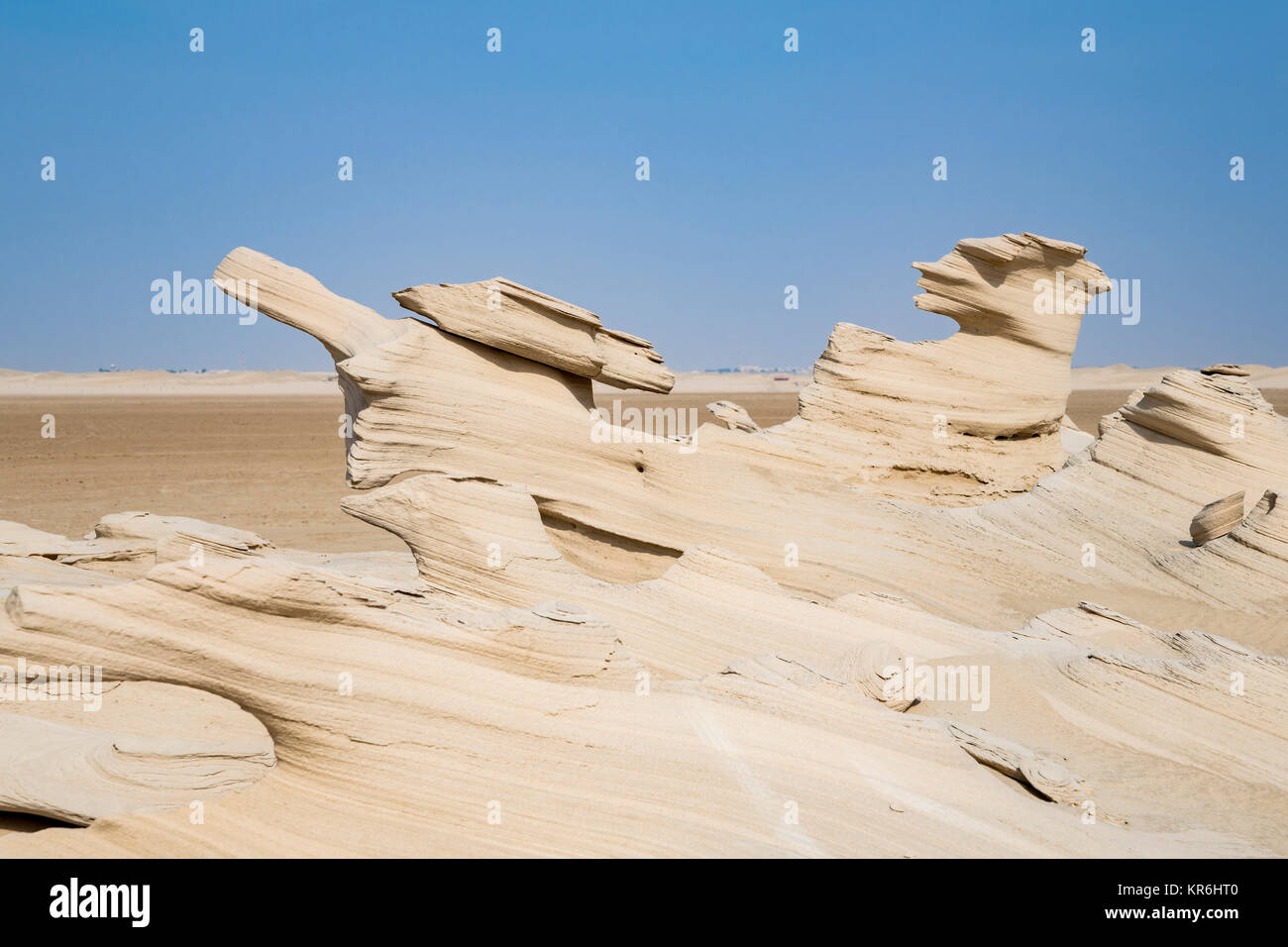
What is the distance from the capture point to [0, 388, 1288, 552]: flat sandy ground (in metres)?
15.5

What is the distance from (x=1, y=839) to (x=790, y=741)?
10.8 feet

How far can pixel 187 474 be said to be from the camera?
71.4 feet

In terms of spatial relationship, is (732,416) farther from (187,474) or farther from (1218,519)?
(187,474)

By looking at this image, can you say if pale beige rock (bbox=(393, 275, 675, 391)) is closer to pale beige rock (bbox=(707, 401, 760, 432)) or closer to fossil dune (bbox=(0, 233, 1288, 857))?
fossil dune (bbox=(0, 233, 1288, 857))

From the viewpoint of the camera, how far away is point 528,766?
4.01 m

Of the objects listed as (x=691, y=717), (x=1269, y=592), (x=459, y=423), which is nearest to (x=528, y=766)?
Result: (x=691, y=717)

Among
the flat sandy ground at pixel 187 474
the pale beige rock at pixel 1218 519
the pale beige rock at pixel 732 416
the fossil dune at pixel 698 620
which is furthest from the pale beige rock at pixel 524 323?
the flat sandy ground at pixel 187 474

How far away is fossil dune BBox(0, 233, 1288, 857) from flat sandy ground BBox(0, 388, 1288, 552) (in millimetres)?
5981

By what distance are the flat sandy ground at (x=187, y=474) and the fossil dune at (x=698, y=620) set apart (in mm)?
5981

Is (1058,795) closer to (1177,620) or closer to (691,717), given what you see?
(691,717)

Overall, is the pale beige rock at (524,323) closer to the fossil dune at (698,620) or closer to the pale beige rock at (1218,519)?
the fossil dune at (698,620)

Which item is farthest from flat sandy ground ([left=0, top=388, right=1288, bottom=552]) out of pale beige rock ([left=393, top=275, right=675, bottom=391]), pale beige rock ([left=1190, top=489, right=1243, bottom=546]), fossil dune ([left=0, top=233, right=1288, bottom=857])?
pale beige rock ([left=1190, top=489, right=1243, bottom=546])

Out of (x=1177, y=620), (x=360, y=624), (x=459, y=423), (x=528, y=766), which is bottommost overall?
(x=1177, y=620)

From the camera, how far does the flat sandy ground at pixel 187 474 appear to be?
15.5 m
